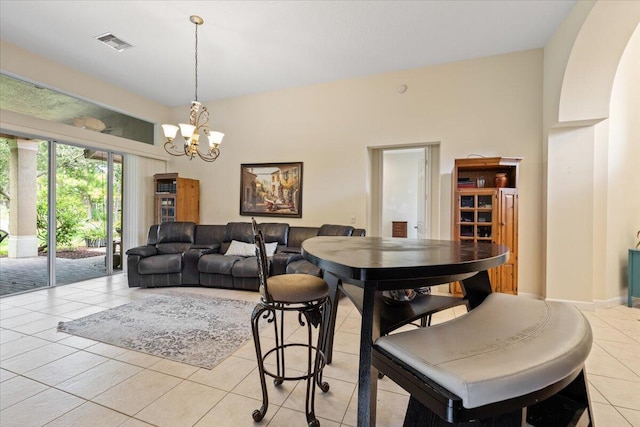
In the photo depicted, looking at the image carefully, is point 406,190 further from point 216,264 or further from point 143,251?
point 143,251

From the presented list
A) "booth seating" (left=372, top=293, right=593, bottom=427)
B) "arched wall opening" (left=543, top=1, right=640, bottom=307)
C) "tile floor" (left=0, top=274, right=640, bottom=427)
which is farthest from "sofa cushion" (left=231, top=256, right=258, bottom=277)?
"arched wall opening" (left=543, top=1, right=640, bottom=307)

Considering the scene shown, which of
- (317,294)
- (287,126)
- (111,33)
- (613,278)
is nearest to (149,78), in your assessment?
(111,33)

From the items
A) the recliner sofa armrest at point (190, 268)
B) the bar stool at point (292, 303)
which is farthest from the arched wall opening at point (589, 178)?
the recliner sofa armrest at point (190, 268)

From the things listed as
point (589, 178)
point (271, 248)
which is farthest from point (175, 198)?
point (589, 178)

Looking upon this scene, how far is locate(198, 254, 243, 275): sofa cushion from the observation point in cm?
415

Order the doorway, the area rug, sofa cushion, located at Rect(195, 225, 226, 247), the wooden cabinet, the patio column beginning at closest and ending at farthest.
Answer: the area rug → the patio column → the doorway → sofa cushion, located at Rect(195, 225, 226, 247) → the wooden cabinet

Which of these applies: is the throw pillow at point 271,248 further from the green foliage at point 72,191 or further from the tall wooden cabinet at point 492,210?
the green foliage at point 72,191

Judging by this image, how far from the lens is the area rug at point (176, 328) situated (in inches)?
94.1

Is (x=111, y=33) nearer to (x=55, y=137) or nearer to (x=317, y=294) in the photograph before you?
(x=55, y=137)

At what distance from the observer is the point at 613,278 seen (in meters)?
3.46

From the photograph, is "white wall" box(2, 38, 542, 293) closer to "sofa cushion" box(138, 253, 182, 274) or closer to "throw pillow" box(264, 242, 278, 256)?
"throw pillow" box(264, 242, 278, 256)

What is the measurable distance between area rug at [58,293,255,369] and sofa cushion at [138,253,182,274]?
0.64 m

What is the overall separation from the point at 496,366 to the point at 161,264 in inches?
178

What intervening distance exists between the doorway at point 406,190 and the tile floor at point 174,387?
237cm
